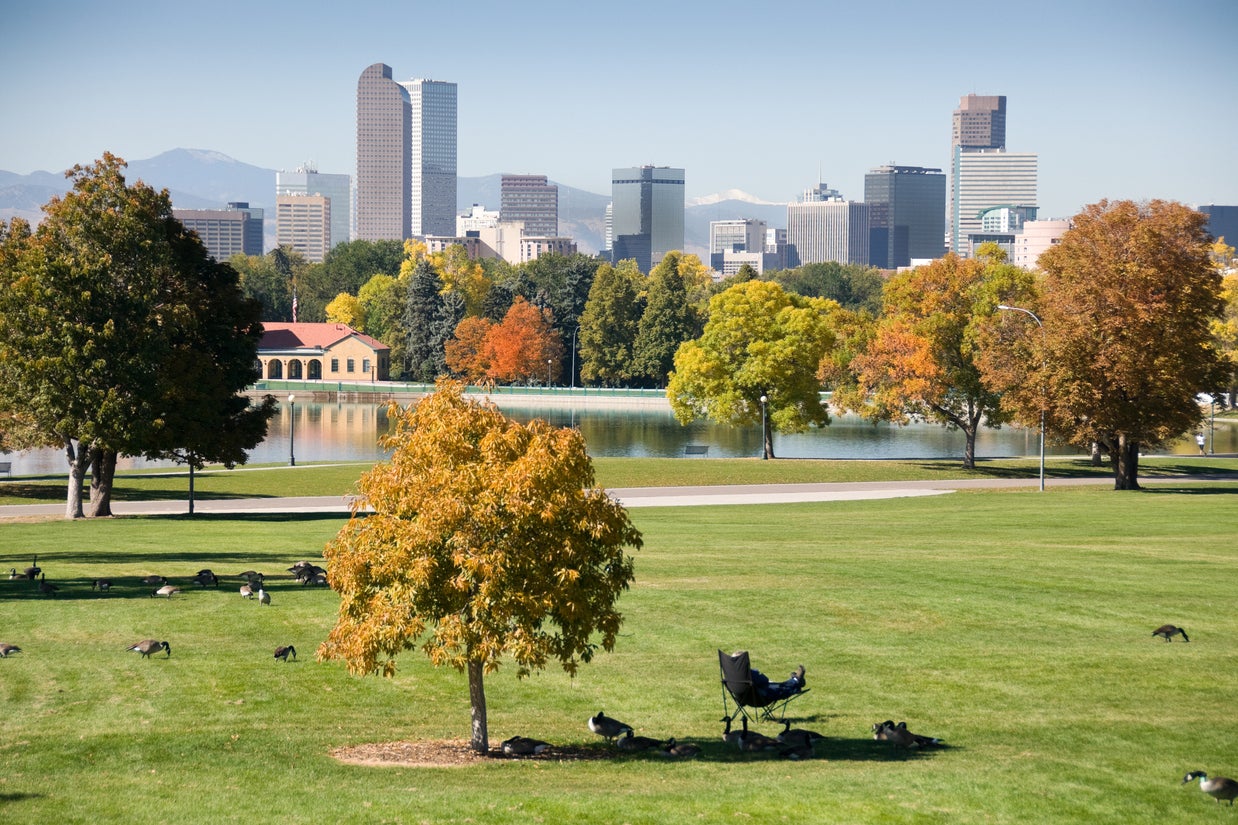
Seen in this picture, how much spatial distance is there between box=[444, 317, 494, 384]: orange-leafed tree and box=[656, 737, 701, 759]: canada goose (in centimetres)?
13109

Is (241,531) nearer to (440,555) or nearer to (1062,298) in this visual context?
(440,555)

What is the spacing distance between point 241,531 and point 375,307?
462 feet

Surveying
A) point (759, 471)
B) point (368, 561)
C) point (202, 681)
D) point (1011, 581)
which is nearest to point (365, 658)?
point (368, 561)

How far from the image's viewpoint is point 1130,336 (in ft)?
176

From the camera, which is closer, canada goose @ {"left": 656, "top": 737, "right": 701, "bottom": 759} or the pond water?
canada goose @ {"left": 656, "top": 737, "right": 701, "bottom": 759}

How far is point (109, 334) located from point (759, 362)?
4360cm

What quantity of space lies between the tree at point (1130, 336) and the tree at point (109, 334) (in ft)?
109

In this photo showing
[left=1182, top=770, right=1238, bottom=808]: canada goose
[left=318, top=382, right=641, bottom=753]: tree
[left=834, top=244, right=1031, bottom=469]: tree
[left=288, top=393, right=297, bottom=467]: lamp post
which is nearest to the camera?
[left=1182, top=770, right=1238, bottom=808]: canada goose

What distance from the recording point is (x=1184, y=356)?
2149 inches

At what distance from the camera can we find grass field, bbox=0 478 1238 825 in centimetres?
1412

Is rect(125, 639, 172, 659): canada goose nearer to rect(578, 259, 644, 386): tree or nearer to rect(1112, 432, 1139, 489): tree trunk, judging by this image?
rect(1112, 432, 1139, 489): tree trunk

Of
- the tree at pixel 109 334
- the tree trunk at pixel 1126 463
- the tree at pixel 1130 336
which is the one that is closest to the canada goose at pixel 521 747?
the tree at pixel 109 334

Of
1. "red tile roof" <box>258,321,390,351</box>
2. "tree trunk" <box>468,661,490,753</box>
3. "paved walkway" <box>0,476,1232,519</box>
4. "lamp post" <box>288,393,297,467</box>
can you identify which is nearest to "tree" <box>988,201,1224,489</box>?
"paved walkway" <box>0,476,1232,519</box>

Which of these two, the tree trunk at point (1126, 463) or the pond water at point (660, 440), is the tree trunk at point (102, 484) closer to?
the pond water at point (660, 440)
